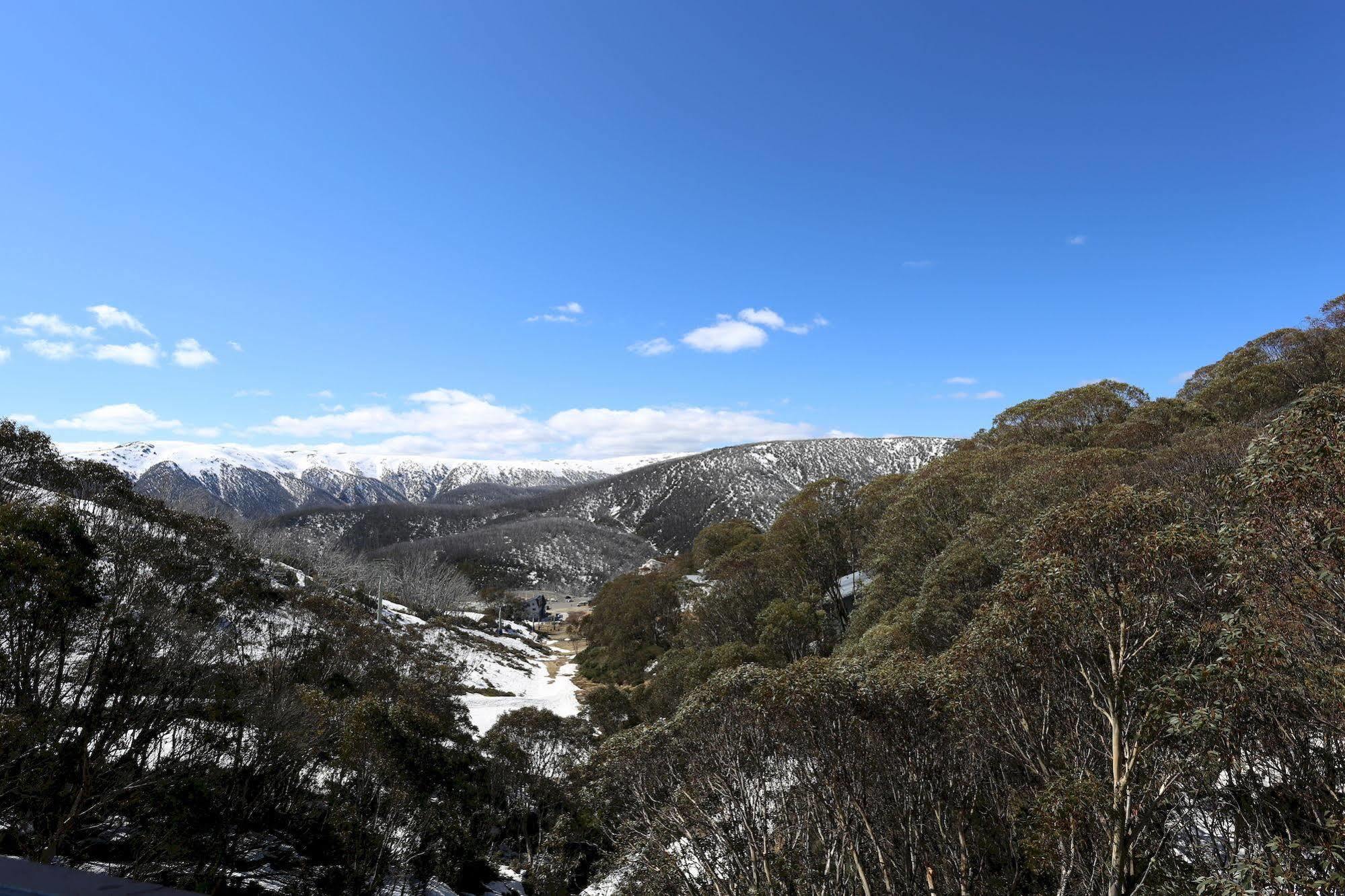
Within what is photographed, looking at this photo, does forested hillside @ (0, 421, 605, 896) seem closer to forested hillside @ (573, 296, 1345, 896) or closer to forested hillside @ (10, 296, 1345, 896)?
forested hillside @ (10, 296, 1345, 896)

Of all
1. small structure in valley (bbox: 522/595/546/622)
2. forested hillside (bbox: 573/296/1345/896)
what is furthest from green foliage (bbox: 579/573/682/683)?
small structure in valley (bbox: 522/595/546/622)

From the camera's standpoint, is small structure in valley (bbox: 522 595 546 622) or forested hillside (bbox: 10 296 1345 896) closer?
forested hillside (bbox: 10 296 1345 896)

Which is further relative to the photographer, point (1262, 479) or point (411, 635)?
point (411, 635)

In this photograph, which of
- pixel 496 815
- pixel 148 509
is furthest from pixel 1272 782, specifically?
pixel 148 509

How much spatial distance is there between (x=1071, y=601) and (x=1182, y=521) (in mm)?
2207

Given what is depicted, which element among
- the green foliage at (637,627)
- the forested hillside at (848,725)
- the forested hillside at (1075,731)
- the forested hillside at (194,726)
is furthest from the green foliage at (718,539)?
the forested hillside at (1075,731)

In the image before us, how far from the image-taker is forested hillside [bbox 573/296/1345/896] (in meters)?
7.54

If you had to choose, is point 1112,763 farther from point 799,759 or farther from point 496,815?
point 496,815

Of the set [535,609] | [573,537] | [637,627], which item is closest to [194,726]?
[637,627]

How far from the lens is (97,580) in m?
11.7

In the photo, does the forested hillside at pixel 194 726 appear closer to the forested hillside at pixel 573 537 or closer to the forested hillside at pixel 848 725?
the forested hillside at pixel 848 725

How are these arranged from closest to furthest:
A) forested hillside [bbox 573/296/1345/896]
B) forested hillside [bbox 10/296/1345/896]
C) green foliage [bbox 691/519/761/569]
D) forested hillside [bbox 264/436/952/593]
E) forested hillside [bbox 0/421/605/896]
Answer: forested hillside [bbox 573/296/1345/896] < forested hillside [bbox 10/296/1345/896] < forested hillside [bbox 0/421/605/896] < green foliage [bbox 691/519/761/569] < forested hillside [bbox 264/436/952/593]

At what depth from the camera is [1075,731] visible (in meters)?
10.8

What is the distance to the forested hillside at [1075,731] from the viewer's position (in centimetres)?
754
